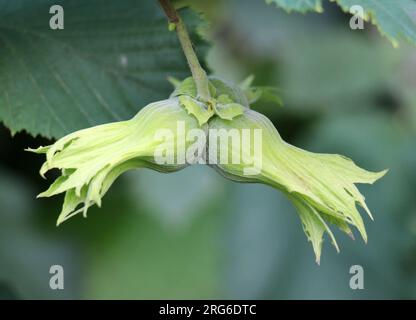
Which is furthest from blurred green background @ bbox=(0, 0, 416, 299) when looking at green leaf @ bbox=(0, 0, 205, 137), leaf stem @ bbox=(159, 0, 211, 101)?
leaf stem @ bbox=(159, 0, 211, 101)

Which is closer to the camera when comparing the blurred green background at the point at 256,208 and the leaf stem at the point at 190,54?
the leaf stem at the point at 190,54

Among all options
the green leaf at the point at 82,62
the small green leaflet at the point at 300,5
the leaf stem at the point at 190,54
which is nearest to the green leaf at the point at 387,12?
the small green leaflet at the point at 300,5

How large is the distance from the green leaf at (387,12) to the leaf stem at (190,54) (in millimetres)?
124

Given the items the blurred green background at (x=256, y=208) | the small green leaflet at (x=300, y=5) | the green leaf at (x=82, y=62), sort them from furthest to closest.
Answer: the blurred green background at (x=256, y=208) → the green leaf at (x=82, y=62) → the small green leaflet at (x=300, y=5)

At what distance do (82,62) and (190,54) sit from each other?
40cm

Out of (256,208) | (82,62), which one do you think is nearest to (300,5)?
(82,62)

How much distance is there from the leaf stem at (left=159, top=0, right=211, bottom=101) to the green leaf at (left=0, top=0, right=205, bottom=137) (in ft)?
1.00

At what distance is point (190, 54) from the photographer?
1.07m

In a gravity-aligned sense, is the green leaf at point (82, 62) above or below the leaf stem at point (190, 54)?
above

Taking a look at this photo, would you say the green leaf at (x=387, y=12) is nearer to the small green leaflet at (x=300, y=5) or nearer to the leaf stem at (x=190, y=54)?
the small green leaflet at (x=300, y=5)

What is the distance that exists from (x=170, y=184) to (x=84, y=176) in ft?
6.20

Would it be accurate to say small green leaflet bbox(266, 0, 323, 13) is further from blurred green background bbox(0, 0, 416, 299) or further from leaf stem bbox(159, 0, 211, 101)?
blurred green background bbox(0, 0, 416, 299)

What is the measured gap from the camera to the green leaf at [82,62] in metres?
1.36

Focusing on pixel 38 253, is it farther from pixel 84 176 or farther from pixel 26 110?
Answer: pixel 84 176
